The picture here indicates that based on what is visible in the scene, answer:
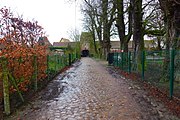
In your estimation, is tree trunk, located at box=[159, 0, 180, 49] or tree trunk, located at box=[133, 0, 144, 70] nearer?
tree trunk, located at box=[159, 0, 180, 49]

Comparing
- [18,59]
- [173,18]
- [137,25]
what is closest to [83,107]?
[18,59]

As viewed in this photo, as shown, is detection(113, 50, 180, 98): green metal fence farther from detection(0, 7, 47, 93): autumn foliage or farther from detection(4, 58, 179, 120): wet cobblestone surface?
detection(0, 7, 47, 93): autumn foliage

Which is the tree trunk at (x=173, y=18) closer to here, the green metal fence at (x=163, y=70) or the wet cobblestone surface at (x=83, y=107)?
the green metal fence at (x=163, y=70)

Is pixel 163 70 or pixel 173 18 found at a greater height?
pixel 173 18

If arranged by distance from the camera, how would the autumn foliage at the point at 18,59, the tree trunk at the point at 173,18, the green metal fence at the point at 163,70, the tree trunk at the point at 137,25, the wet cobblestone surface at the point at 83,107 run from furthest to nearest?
1. the tree trunk at the point at 137,25
2. the tree trunk at the point at 173,18
3. the green metal fence at the point at 163,70
4. the autumn foliage at the point at 18,59
5. the wet cobblestone surface at the point at 83,107

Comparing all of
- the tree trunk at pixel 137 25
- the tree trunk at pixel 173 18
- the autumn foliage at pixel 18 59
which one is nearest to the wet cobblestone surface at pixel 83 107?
the autumn foliage at pixel 18 59

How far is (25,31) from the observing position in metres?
11.1

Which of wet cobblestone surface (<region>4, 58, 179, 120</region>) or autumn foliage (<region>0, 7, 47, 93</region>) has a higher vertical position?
autumn foliage (<region>0, 7, 47, 93</region>)

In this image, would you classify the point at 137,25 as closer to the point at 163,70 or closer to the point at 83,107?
the point at 163,70

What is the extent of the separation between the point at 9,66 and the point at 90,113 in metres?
2.65

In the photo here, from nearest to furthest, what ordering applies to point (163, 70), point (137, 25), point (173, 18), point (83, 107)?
point (83, 107) < point (163, 70) < point (173, 18) < point (137, 25)

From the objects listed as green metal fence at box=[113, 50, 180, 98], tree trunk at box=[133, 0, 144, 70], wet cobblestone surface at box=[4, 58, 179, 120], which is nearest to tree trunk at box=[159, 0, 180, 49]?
green metal fence at box=[113, 50, 180, 98]

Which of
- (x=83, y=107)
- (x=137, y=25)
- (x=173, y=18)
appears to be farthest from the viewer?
(x=137, y=25)

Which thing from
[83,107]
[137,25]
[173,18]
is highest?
[137,25]
